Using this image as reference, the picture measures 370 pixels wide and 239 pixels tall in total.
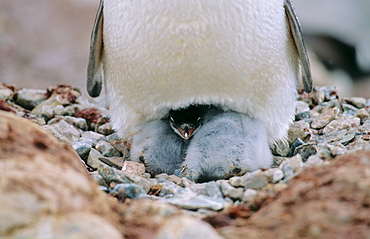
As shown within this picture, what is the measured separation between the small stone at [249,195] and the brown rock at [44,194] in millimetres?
380

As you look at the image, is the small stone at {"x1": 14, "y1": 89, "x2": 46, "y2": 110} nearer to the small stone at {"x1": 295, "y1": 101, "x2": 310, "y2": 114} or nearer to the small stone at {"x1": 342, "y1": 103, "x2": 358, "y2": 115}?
the small stone at {"x1": 295, "y1": 101, "x2": 310, "y2": 114}

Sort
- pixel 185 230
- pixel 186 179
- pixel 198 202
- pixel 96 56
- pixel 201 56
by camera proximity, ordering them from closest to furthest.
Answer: pixel 185 230, pixel 198 202, pixel 186 179, pixel 201 56, pixel 96 56

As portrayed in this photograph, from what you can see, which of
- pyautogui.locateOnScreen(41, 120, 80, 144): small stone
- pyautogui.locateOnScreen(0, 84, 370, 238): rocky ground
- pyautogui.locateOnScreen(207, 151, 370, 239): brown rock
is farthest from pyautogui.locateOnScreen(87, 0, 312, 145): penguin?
pyautogui.locateOnScreen(207, 151, 370, 239): brown rock

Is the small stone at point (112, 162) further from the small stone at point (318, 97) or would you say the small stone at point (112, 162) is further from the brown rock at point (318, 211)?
the small stone at point (318, 97)

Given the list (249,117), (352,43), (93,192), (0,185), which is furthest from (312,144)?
(352,43)

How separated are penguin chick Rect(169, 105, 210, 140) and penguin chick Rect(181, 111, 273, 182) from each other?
25mm

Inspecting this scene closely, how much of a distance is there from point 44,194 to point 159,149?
43.8 inches

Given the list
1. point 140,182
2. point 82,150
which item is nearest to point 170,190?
point 140,182

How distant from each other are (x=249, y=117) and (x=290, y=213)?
1.05 meters

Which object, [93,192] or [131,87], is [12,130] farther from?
[131,87]

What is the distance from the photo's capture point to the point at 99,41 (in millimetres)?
2387

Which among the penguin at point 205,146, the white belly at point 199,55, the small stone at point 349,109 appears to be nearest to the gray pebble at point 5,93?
the white belly at point 199,55

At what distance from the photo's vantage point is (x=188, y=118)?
2.06 m

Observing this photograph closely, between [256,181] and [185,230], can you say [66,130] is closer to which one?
[256,181]
